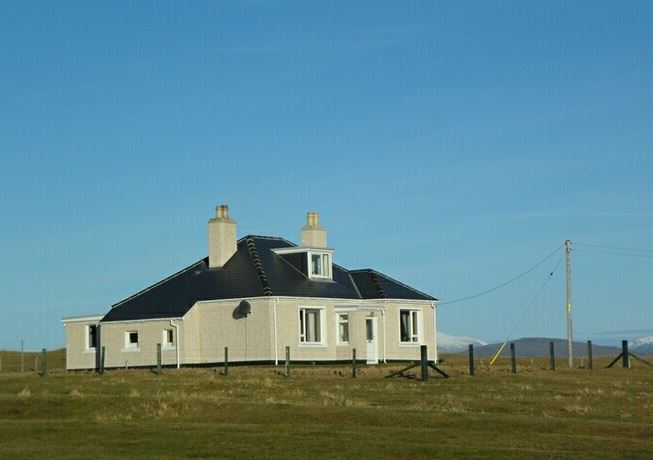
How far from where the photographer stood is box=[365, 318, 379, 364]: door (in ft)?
216

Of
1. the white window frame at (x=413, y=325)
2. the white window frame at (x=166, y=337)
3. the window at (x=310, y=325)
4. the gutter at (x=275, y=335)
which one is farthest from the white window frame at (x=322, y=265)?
the white window frame at (x=166, y=337)

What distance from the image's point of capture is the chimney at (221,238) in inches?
2601

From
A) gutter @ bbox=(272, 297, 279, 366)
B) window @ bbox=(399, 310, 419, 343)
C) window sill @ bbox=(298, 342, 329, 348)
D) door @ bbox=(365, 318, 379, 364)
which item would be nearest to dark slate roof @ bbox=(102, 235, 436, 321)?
gutter @ bbox=(272, 297, 279, 366)

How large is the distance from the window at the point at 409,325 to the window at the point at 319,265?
16.8ft

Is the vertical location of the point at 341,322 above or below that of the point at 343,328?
above

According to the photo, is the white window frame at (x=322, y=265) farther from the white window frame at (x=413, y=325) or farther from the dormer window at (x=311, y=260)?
the white window frame at (x=413, y=325)

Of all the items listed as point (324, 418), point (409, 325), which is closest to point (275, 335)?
point (409, 325)

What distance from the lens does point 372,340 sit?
218ft

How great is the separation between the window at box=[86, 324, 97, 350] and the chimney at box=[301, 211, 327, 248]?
1262 cm

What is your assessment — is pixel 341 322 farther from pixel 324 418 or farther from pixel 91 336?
pixel 324 418

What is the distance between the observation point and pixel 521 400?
37531 mm

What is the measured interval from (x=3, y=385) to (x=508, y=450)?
2560 cm

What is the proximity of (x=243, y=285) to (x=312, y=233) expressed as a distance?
7210mm

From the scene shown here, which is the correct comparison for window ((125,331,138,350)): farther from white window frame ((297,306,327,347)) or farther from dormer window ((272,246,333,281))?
white window frame ((297,306,327,347))
